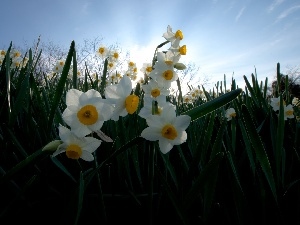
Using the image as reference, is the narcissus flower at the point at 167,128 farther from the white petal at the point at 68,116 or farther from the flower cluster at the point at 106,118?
the white petal at the point at 68,116

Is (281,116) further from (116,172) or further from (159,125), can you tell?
(116,172)

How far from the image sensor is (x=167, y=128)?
0.63 m

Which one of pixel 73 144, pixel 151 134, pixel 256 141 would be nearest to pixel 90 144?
pixel 73 144

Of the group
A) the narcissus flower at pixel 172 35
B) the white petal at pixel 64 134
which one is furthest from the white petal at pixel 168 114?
the narcissus flower at pixel 172 35

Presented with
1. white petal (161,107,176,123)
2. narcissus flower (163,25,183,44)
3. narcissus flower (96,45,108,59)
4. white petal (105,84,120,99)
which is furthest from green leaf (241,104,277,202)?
narcissus flower (96,45,108,59)

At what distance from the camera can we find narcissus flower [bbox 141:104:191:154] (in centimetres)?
61

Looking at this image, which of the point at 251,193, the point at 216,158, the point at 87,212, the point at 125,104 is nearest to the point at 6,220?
the point at 87,212

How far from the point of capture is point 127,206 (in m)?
0.77

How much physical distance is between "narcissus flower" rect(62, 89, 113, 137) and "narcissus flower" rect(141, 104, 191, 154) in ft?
0.36

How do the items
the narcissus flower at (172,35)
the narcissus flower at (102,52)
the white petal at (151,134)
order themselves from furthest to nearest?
the narcissus flower at (102,52) < the narcissus flower at (172,35) < the white petal at (151,134)

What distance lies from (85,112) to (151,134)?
165mm

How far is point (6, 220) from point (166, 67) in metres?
0.77

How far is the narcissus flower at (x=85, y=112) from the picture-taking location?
23.2 inches

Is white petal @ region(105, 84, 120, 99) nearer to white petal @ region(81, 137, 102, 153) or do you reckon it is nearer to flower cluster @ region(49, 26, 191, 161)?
flower cluster @ region(49, 26, 191, 161)
